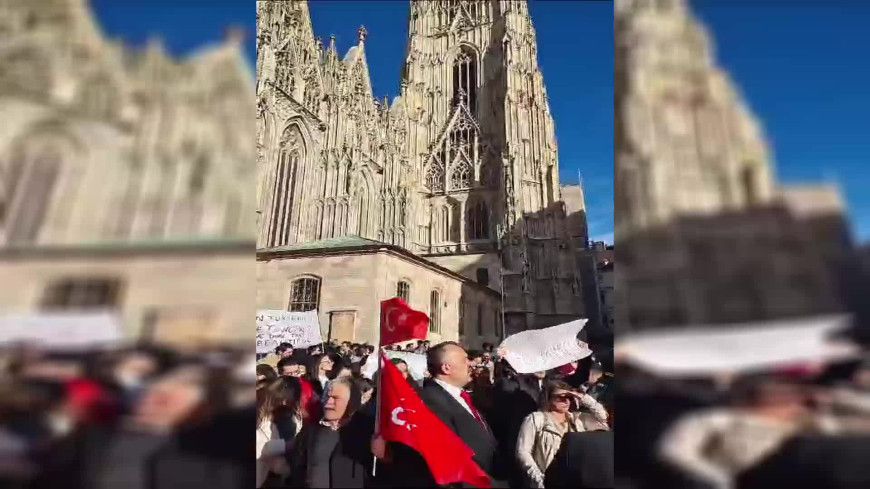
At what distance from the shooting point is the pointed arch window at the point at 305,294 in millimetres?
13305

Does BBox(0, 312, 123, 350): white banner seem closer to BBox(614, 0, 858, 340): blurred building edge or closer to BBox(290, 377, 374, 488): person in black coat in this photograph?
BBox(614, 0, 858, 340): blurred building edge

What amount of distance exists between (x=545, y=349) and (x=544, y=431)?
290cm

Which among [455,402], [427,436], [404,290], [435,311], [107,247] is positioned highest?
[404,290]

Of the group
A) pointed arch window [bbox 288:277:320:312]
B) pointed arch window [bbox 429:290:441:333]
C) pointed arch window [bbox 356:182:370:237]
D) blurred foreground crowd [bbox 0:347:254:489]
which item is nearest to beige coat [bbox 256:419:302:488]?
blurred foreground crowd [bbox 0:347:254:489]

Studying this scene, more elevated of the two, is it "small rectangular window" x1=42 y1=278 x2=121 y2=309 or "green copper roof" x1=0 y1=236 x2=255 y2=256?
"green copper roof" x1=0 y1=236 x2=255 y2=256

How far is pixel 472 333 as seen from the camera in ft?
66.0

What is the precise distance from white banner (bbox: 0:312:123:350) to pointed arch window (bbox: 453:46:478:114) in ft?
117

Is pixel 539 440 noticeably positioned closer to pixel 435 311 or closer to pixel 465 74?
pixel 435 311

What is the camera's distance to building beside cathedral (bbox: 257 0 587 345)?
21.9m

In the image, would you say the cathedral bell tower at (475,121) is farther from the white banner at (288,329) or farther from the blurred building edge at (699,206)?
the blurred building edge at (699,206)

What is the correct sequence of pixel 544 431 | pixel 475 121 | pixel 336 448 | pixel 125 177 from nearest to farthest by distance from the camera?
pixel 125 177
pixel 336 448
pixel 544 431
pixel 475 121

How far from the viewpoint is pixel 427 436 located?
2932mm

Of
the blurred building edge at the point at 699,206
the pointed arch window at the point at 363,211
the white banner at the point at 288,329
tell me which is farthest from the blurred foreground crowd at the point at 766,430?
the pointed arch window at the point at 363,211

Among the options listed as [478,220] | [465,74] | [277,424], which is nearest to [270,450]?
[277,424]
